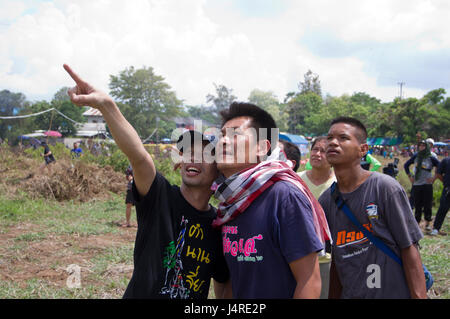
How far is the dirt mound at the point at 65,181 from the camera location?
9.95 meters

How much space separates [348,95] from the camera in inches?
3004

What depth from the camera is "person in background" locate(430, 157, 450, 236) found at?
22.5 feet

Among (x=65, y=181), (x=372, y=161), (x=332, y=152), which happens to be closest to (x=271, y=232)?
(x=332, y=152)

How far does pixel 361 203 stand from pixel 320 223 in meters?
0.65

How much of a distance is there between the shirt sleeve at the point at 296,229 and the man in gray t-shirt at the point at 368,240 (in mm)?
760

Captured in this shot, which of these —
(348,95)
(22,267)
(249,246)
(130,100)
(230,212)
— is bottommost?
(22,267)

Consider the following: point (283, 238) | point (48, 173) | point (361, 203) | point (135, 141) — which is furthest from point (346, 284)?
point (48, 173)

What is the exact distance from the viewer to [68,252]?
18.9 feet

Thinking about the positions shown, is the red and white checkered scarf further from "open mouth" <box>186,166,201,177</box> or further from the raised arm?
the raised arm

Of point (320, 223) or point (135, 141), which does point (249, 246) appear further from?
point (135, 141)

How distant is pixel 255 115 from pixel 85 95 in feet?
2.93

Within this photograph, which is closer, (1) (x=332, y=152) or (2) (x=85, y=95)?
(2) (x=85, y=95)

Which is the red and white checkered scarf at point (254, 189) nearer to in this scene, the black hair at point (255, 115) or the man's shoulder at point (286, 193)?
the man's shoulder at point (286, 193)

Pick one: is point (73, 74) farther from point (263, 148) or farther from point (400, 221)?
point (400, 221)
